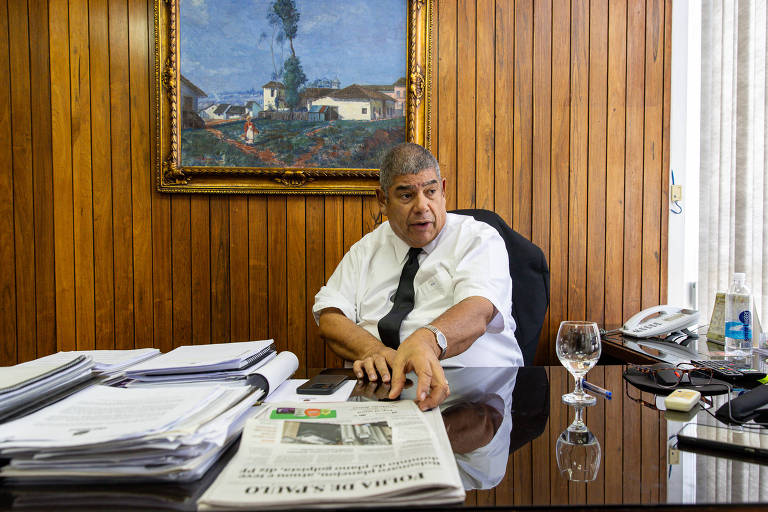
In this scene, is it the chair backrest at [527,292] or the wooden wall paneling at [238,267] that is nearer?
the chair backrest at [527,292]

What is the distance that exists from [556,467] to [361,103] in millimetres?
2031

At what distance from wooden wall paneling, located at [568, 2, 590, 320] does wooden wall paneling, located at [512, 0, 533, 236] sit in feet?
0.70

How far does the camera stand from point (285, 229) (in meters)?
2.42

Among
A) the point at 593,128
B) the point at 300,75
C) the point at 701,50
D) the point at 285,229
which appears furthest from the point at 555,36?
the point at 285,229

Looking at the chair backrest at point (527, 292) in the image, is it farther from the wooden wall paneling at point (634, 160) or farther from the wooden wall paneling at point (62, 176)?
the wooden wall paneling at point (62, 176)

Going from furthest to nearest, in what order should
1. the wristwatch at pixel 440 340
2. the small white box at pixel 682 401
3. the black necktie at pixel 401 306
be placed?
the black necktie at pixel 401 306
the wristwatch at pixel 440 340
the small white box at pixel 682 401

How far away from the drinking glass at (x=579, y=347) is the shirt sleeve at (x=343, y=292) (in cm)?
91

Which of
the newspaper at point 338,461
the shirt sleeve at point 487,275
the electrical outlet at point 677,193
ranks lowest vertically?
the newspaper at point 338,461

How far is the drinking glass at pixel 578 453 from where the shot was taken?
2.21ft

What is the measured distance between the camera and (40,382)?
89 centimetres

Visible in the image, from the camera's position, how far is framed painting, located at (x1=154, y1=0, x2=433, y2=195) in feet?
7.72

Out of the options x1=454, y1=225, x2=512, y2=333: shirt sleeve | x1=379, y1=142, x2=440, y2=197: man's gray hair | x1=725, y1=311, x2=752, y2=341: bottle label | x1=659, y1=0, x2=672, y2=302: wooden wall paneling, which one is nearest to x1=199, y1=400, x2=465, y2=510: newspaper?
x1=454, y1=225, x2=512, y2=333: shirt sleeve

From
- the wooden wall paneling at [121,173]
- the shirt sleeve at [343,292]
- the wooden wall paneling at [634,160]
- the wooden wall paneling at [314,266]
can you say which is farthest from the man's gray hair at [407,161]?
the wooden wall paneling at [121,173]

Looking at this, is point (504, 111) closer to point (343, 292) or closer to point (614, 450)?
point (343, 292)
